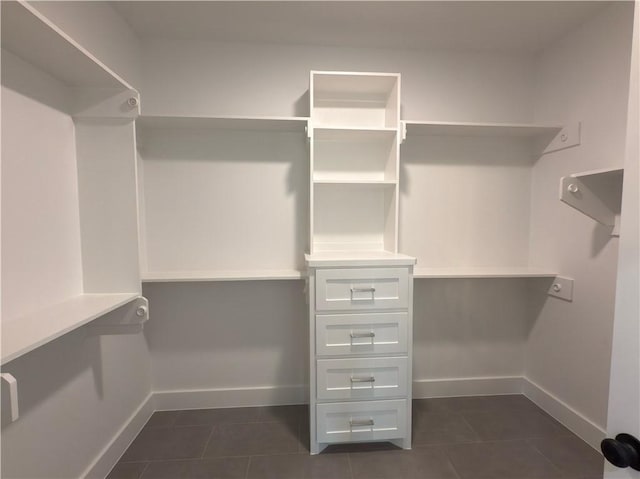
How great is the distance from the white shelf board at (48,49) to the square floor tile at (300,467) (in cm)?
188

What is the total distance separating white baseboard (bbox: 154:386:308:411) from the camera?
196 cm

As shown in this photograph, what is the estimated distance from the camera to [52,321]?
3.17ft

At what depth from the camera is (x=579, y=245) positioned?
1.71 m

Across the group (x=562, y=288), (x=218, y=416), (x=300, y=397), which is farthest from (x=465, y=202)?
(x=218, y=416)

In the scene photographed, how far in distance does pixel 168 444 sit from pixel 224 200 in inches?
56.6

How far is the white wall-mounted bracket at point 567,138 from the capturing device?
5.61ft

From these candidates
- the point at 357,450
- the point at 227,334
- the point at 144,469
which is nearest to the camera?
the point at 144,469

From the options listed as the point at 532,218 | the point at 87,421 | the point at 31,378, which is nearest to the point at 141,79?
the point at 31,378

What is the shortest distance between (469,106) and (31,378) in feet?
8.66

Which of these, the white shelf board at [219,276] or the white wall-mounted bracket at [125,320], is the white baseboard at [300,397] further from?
the white shelf board at [219,276]

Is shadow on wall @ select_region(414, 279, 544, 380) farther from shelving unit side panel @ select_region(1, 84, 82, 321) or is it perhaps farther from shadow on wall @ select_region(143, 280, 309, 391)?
shelving unit side panel @ select_region(1, 84, 82, 321)

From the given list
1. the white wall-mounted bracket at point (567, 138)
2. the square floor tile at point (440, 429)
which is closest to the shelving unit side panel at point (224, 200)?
the square floor tile at point (440, 429)

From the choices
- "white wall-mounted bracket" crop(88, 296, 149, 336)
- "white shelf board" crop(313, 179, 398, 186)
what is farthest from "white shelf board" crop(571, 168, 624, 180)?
"white wall-mounted bracket" crop(88, 296, 149, 336)

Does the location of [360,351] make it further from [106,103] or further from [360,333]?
[106,103]
